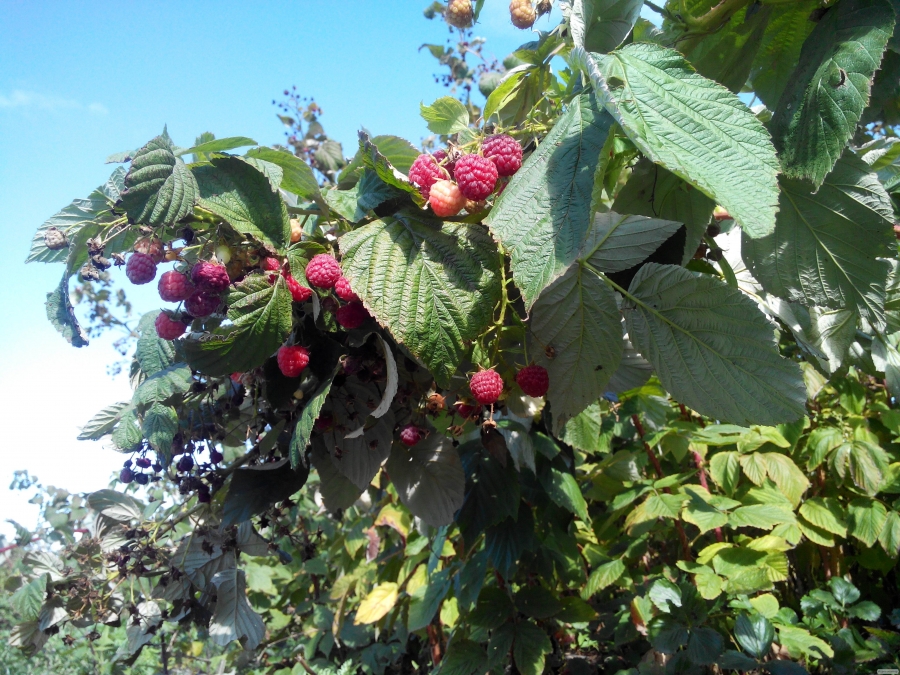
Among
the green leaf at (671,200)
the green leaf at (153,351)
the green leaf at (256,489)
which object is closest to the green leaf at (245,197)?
the green leaf at (153,351)

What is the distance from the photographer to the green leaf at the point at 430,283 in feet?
1.86

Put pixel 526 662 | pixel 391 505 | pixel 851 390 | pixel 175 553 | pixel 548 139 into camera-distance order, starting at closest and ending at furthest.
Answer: pixel 548 139, pixel 175 553, pixel 526 662, pixel 851 390, pixel 391 505

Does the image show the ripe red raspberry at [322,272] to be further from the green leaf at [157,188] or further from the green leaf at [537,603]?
the green leaf at [537,603]

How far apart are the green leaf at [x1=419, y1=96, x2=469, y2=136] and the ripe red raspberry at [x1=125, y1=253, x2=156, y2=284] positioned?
389 millimetres

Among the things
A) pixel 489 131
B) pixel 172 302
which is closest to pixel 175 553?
pixel 172 302

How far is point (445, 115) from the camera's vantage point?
797mm

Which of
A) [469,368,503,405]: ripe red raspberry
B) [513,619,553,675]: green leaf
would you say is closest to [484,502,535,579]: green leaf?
[513,619,553,675]: green leaf

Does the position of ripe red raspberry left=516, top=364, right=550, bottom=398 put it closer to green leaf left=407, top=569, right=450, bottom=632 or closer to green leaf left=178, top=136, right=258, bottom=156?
green leaf left=178, top=136, right=258, bottom=156

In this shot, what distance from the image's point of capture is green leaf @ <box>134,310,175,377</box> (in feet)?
2.50

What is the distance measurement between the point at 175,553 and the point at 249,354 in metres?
0.64

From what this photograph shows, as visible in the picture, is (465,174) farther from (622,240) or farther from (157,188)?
(157,188)

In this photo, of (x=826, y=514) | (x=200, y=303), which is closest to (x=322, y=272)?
(x=200, y=303)

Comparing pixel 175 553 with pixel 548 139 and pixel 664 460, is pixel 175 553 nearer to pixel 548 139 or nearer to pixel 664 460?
pixel 548 139

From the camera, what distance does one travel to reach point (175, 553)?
1066 millimetres
